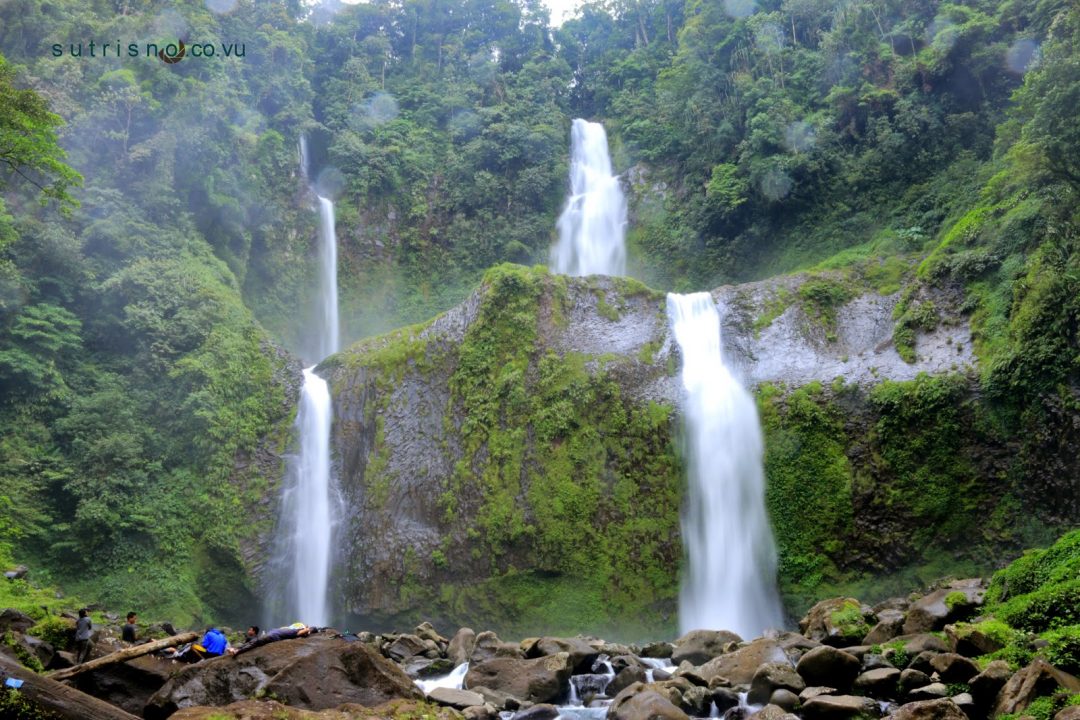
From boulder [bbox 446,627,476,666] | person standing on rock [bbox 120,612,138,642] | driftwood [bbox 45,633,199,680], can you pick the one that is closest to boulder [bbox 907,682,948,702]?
boulder [bbox 446,627,476,666]

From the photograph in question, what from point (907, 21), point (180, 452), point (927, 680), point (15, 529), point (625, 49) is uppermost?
point (625, 49)

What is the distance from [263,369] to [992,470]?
774 inches

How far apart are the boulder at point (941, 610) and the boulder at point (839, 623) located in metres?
0.84

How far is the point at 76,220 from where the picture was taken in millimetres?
22391

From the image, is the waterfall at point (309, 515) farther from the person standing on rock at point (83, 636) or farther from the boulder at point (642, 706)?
the boulder at point (642, 706)

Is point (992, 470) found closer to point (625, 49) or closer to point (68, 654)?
point (68, 654)

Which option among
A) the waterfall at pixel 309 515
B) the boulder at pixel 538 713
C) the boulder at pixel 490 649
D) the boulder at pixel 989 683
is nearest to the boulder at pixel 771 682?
the boulder at pixel 989 683

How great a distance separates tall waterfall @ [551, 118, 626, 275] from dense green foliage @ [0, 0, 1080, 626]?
95 centimetres

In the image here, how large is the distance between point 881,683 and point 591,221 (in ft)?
80.6

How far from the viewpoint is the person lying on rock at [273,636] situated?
8.95 meters

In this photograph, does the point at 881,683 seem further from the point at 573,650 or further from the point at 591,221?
the point at 591,221

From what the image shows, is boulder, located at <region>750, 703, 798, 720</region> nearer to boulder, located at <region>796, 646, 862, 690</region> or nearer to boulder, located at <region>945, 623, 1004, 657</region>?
boulder, located at <region>796, 646, 862, 690</region>

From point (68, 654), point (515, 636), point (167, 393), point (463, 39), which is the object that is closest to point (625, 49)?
point (463, 39)

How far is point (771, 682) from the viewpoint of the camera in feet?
33.2
